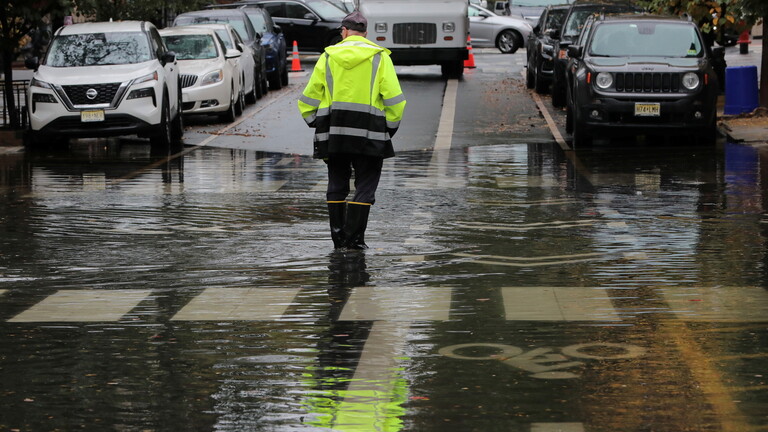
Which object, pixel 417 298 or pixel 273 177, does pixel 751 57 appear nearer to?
pixel 273 177

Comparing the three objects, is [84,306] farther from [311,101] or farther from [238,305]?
[311,101]

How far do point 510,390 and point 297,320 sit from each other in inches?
79.2

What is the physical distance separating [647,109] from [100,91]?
7.06m

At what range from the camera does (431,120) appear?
2464 cm

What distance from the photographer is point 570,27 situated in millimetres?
27109

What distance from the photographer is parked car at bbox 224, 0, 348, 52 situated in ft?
135

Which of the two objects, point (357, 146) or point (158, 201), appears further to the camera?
point (158, 201)

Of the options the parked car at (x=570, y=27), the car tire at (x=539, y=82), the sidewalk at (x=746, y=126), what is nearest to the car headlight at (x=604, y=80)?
the sidewalk at (x=746, y=126)

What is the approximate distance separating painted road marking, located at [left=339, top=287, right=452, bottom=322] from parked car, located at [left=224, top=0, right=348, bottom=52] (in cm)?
3239

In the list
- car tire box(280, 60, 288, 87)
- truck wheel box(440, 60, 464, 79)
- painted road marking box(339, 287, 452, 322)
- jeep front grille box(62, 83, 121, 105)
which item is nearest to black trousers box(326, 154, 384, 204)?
painted road marking box(339, 287, 452, 322)

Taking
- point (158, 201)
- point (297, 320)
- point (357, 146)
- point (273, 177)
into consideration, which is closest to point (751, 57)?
point (273, 177)

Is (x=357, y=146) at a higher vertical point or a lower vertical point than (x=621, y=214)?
higher

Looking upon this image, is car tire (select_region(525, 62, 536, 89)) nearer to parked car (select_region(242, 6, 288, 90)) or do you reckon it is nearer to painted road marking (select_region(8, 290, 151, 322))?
parked car (select_region(242, 6, 288, 90))

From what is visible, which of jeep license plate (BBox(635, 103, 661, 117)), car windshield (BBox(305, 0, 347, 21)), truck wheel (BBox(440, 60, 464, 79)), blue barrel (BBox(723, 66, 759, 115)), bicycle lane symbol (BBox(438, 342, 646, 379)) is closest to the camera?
bicycle lane symbol (BBox(438, 342, 646, 379))
